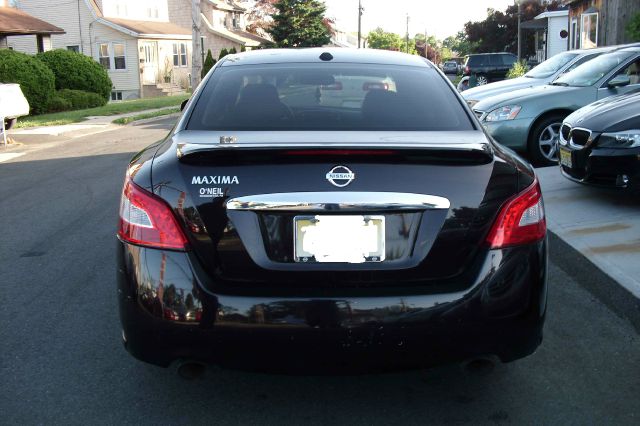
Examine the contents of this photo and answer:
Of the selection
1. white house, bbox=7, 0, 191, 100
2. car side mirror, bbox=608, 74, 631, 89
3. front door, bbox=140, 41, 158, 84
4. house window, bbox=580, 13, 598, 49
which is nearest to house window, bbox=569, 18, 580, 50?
house window, bbox=580, 13, 598, 49

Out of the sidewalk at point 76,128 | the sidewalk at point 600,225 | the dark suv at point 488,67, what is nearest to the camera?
the sidewalk at point 600,225

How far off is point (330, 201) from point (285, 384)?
123cm

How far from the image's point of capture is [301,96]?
13.8 ft

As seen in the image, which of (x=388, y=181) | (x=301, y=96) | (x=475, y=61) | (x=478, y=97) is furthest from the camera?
(x=475, y=61)

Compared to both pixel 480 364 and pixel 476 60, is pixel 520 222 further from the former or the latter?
pixel 476 60

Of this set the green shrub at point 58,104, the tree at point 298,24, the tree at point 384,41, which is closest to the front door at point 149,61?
the tree at point 298,24

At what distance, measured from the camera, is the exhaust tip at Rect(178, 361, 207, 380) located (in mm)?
3150

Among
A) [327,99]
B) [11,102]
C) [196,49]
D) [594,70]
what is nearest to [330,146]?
[327,99]

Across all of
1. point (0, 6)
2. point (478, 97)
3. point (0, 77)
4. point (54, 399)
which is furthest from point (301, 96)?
point (0, 6)

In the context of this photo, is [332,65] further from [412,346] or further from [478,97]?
[478,97]

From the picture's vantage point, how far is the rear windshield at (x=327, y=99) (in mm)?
3695

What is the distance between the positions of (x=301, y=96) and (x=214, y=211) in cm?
141

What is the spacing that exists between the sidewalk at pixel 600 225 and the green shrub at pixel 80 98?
21643 millimetres

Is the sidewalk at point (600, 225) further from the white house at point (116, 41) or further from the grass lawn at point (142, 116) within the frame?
the white house at point (116, 41)
